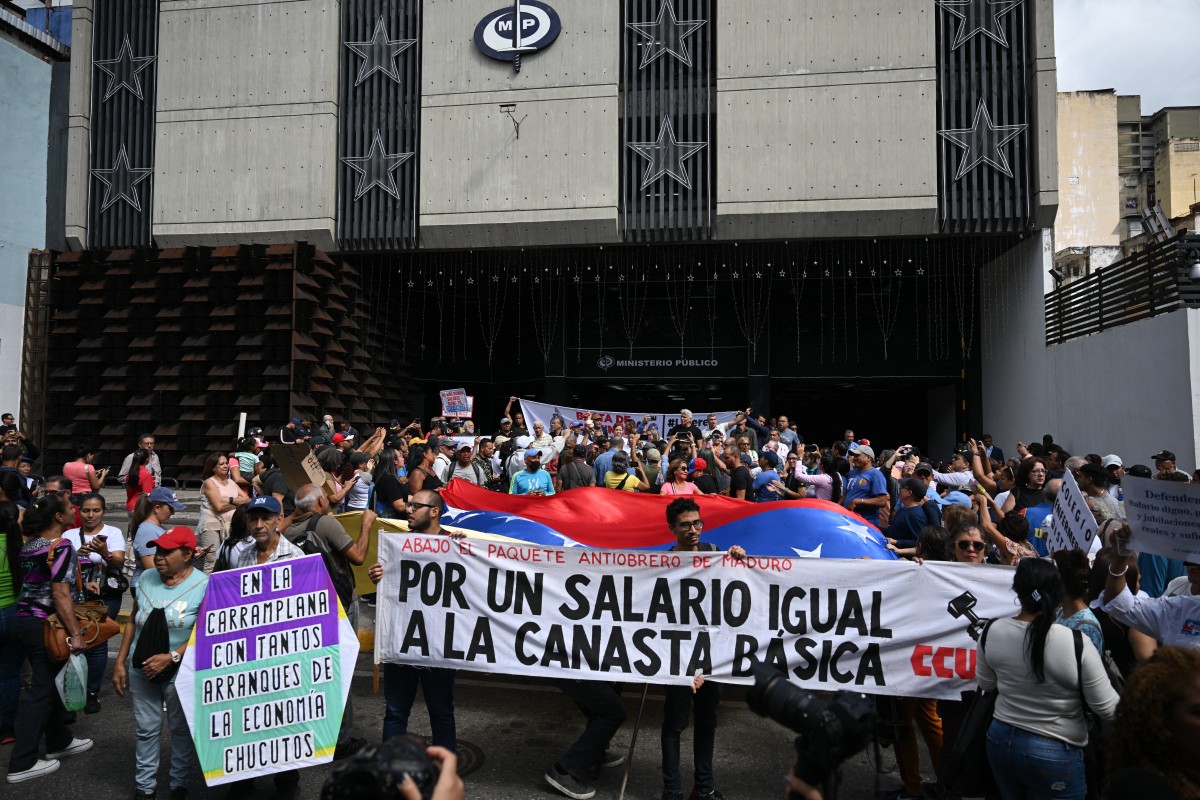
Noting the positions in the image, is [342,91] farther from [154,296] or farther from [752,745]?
[752,745]

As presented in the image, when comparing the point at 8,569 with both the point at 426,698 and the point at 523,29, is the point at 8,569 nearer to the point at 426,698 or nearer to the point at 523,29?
the point at 426,698

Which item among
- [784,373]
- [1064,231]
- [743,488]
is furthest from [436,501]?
[1064,231]

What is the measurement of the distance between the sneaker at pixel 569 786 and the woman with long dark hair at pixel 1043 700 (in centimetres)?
233

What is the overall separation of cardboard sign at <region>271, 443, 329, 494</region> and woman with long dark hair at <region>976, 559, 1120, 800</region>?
5979mm

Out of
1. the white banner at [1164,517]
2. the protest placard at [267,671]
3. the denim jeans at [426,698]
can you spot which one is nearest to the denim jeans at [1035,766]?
the white banner at [1164,517]

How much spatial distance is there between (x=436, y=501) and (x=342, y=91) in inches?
812

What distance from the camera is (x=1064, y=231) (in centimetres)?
3744

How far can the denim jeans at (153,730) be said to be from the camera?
4.71m

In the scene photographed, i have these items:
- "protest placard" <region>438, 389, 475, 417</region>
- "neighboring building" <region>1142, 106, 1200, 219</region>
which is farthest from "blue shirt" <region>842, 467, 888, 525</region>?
"neighboring building" <region>1142, 106, 1200, 219</region>

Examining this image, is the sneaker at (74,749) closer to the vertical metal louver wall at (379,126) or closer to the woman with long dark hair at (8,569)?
the woman with long dark hair at (8,569)

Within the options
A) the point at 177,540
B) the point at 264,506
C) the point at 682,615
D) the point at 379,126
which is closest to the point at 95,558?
the point at 177,540

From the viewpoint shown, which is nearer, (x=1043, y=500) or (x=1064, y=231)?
(x=1043, y=500)

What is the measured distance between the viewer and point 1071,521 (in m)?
5.01

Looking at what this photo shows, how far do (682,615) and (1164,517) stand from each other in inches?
101
